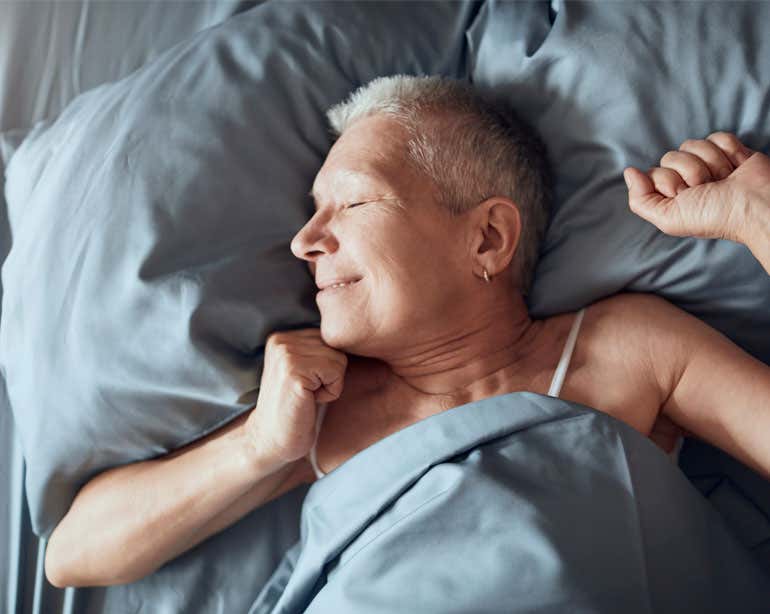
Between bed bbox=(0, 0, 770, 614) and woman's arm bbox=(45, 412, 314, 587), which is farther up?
bed bbox=(0, 0, 770, 614)

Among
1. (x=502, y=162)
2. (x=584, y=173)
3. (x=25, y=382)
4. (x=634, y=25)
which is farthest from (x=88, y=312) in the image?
(x=634, y=25)

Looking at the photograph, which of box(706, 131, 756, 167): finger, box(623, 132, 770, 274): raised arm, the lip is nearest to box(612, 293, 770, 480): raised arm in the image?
box(623, 132, 770, 274): raised arm

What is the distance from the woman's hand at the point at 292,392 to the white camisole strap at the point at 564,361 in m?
0.31

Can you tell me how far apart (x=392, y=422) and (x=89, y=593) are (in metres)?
0.58

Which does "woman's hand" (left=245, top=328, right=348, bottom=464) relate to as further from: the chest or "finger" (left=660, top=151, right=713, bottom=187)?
"finger" (left=660, top=151, right=713, bottom=187)

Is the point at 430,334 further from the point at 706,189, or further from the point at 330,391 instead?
the point at 706,189

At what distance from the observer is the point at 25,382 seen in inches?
59.5

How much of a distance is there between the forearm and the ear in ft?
1.43

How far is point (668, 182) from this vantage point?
4.54ft

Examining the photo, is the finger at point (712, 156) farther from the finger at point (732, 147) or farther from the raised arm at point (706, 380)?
the raised arm at point (706, 380)

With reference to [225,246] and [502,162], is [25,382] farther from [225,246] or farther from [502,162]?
[502,162]

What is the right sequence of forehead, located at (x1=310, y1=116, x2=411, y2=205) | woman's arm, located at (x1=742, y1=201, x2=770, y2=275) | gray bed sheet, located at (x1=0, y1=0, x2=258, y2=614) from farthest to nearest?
gray bed sheet, located at (x1=0, y1=0, x2=258, y2=614)
forehead, located at (x1=310, y1=116, x2=411, y2=205)
woman's arm, located at (x1=742, y1=201, x2=770, y2=275)

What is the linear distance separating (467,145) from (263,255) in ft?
1.16

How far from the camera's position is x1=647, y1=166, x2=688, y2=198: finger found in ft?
4.53
